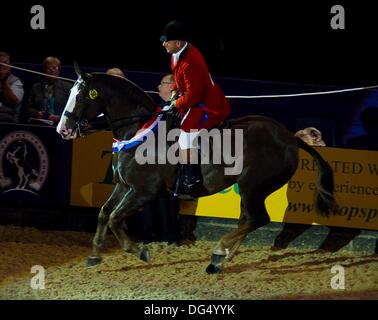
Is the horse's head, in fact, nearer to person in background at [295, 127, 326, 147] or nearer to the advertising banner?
the advertising banner

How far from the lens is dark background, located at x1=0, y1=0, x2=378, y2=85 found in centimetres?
1282

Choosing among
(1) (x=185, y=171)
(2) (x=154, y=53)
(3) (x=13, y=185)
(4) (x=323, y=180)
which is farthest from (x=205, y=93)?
(2) (x=154, y=53)

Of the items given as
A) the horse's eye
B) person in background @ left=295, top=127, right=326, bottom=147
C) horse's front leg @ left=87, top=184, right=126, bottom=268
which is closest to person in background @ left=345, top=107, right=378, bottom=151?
person in background @ left=295, top=127, right=326, bottom=147

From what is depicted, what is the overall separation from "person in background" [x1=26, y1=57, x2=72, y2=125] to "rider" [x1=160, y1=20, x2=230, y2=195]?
8.15ft

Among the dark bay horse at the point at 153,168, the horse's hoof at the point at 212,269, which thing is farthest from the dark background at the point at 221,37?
the horse's hoof at the point at 212,269

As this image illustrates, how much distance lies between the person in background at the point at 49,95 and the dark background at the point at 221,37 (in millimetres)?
1803

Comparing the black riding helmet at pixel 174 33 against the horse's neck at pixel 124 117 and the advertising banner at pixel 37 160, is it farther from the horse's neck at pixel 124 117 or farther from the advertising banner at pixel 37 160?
the advertising banner at pixel 37 160

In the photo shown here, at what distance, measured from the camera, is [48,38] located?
13625 mm

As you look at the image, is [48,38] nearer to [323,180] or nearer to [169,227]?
[169,227]
